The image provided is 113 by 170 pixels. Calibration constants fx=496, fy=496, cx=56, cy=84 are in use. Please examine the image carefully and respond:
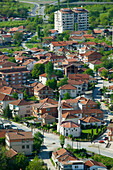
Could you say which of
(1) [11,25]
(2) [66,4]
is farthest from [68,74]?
(2) [66,4]

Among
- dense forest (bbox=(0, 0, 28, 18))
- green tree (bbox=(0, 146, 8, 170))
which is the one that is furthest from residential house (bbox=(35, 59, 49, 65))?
dense forest (bbox=(0, 0, 28, 18))

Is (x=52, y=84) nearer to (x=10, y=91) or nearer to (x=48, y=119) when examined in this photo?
(x=10, y=91)

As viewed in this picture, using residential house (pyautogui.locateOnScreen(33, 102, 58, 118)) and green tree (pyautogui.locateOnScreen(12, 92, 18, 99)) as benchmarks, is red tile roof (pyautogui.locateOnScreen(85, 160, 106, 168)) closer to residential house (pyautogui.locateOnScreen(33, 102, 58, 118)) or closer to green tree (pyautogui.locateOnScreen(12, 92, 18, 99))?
residential house (pyautogui.locateOnScreen(33, 102, 58, 118))

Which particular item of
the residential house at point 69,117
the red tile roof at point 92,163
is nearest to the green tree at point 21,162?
the red tile roof at point 92,163

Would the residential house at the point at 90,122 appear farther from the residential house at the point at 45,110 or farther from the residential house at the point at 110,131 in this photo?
the residential house at the point at 45,110

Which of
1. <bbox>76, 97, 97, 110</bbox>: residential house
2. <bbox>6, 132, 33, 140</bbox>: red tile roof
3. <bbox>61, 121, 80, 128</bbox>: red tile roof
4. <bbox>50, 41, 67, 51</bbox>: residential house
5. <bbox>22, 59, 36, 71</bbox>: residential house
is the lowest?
<bbox>61, 121, 80, 128</bbox>: red tile roof

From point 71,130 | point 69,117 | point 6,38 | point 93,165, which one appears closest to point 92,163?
point 93,165

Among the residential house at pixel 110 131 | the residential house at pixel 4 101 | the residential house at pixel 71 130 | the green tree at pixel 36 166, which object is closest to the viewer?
the green tree at pixel 36 166
